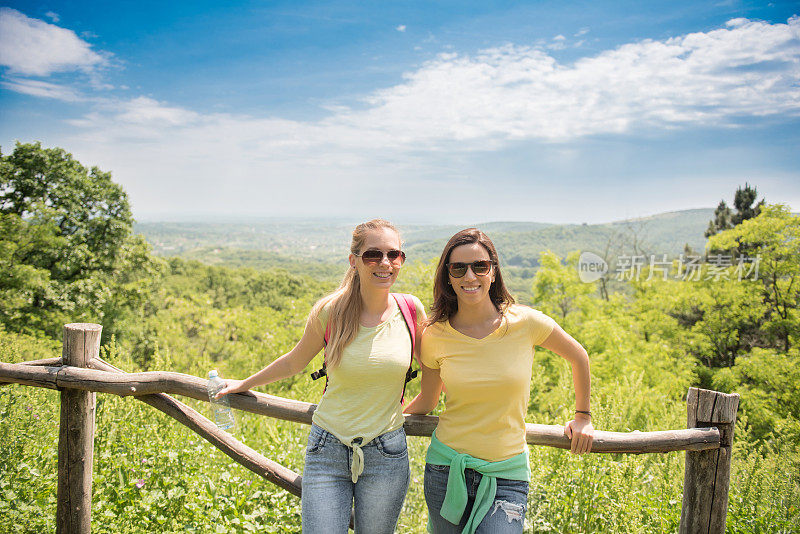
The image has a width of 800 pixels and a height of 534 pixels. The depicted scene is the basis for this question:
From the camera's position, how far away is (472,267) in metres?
2.13

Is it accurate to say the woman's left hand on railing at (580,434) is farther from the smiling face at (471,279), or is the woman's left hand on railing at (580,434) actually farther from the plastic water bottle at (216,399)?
the plastic water bottle at (216,399)

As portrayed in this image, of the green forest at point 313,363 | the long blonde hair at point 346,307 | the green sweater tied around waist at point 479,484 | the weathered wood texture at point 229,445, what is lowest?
the green forest at point 313,363

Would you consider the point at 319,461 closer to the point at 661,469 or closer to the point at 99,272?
the point at 661,469

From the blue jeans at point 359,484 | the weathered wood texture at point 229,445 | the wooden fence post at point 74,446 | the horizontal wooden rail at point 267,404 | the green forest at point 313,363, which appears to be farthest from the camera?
the green forest at point 313,363

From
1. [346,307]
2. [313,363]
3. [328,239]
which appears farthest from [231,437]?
[328,239]

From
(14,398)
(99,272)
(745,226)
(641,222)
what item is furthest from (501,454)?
(641,222)

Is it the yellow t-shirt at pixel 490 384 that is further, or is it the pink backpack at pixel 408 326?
the pink backpack at pixel 408 326

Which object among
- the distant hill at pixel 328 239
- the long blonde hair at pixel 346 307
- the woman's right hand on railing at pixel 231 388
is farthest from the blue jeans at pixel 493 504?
the distant hill at pixel 328 239

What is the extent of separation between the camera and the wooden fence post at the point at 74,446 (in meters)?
2.76

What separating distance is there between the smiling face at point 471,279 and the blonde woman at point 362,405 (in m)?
0.28

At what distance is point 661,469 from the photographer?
394 cm

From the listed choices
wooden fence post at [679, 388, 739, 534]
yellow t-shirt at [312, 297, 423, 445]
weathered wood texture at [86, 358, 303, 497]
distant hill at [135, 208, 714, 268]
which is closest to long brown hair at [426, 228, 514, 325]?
yellow t-shirt at [312, 297, 423, 445]

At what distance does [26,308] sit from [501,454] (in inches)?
1000

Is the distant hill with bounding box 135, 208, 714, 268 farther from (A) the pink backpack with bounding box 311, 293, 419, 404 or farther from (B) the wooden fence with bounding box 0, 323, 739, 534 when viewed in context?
(A) the pink backpack with bounding box 311, 293, 419, 404
